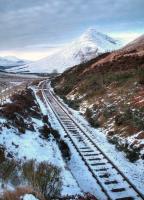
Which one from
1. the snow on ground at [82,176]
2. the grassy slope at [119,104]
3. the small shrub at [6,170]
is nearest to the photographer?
the small shrub at [6,170]

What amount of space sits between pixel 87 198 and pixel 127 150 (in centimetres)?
807

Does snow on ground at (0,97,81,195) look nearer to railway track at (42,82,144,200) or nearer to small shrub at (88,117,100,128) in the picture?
railway track at (42,82,144,200)

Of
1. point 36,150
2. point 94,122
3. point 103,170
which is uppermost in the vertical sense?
point 36,150

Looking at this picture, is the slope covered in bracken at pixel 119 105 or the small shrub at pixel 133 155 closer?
the small shrub at pixel 133 155

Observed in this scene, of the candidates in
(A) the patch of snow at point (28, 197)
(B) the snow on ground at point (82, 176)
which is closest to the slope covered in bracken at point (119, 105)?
Answer: (B) the snow on ground at point (82, 176)

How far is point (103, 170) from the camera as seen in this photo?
15.9m

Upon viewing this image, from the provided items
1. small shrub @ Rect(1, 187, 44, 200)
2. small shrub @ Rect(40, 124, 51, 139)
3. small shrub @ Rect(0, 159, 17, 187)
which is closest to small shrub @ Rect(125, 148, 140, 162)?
small shrub @ Rect(40, 124, 51, 139)

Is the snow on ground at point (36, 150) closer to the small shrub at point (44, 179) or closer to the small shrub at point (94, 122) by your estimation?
the small shrub at point (44, 179)

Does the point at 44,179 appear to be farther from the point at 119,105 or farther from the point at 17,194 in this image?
the point at 119,105

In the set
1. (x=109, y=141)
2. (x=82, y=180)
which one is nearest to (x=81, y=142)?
(x=109, y=141)

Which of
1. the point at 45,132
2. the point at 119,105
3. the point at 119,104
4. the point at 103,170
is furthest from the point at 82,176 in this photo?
the point at 119,104

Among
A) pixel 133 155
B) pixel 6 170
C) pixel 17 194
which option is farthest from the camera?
pixel 133 155

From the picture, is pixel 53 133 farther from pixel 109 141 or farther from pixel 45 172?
pixel 45 172

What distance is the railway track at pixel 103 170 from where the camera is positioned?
13.2m
